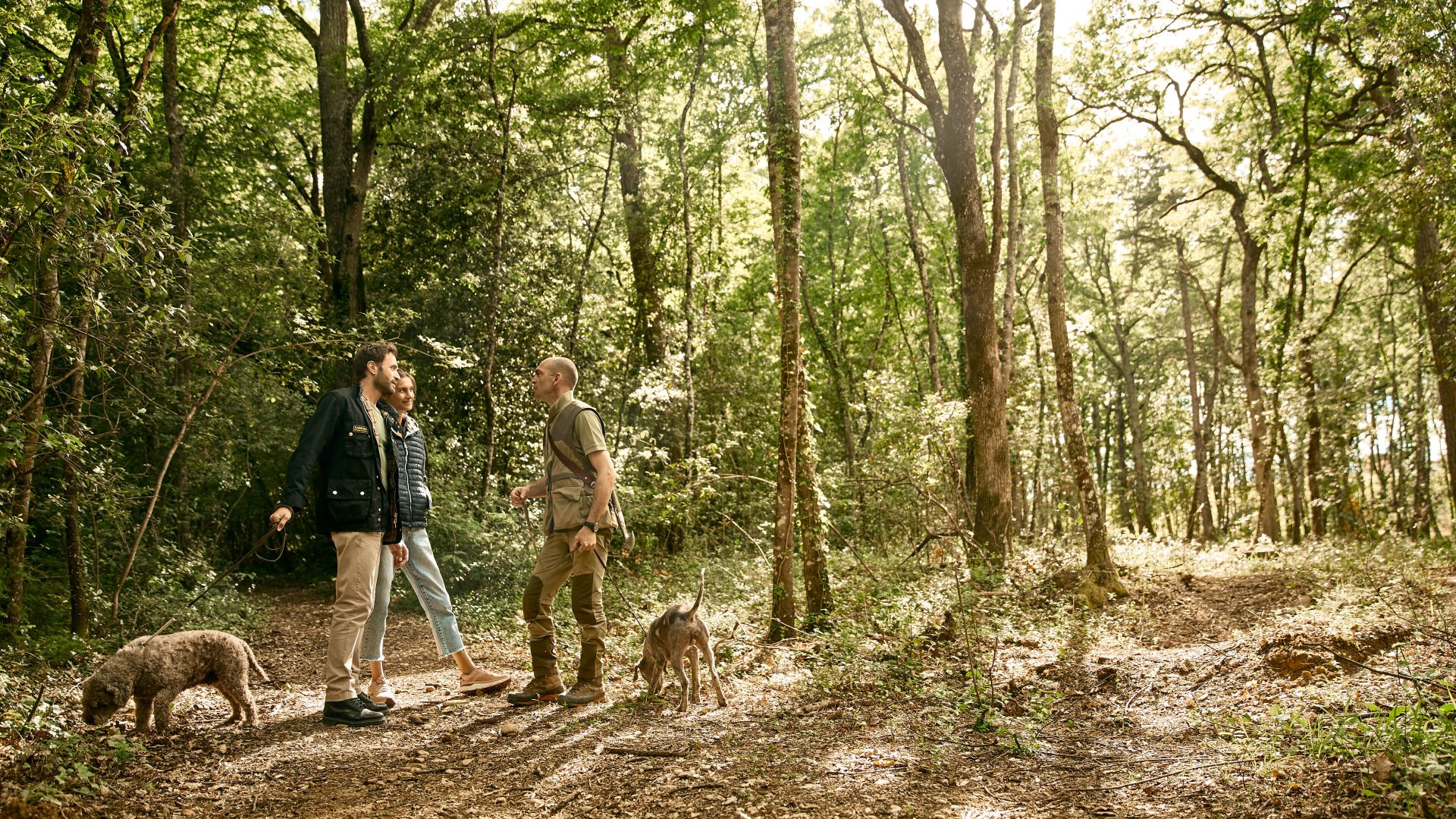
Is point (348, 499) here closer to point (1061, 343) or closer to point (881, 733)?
point (881, 733)

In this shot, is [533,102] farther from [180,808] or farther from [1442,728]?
[1442,728]

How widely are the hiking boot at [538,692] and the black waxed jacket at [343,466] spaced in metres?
1.56

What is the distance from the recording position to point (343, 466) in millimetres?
5316

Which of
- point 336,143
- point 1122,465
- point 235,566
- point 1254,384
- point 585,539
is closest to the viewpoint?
point 585,539

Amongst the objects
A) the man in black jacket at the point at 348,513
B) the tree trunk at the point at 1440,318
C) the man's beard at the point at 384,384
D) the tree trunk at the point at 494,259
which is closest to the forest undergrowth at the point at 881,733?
the man in black jacket at the point at 348,513

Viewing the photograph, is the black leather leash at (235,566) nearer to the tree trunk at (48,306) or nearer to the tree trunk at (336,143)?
the tree trunk at (48,306)

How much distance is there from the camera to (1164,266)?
27.3 m

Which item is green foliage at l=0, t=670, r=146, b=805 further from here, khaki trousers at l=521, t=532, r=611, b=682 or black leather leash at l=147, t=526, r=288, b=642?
khaki trousers at l=521, t=532, r=611, b=682

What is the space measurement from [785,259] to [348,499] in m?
4.68

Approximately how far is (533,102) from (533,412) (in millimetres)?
5574

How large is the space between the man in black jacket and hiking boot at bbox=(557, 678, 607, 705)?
1.23 metres

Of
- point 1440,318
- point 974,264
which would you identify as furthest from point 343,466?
point 1440,318

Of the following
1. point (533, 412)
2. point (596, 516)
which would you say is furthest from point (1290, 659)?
point (533, 412)

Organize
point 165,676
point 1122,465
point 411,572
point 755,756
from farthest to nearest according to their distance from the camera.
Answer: point 1122,465 → point 411,572 → point 165,676 → point 755,756
